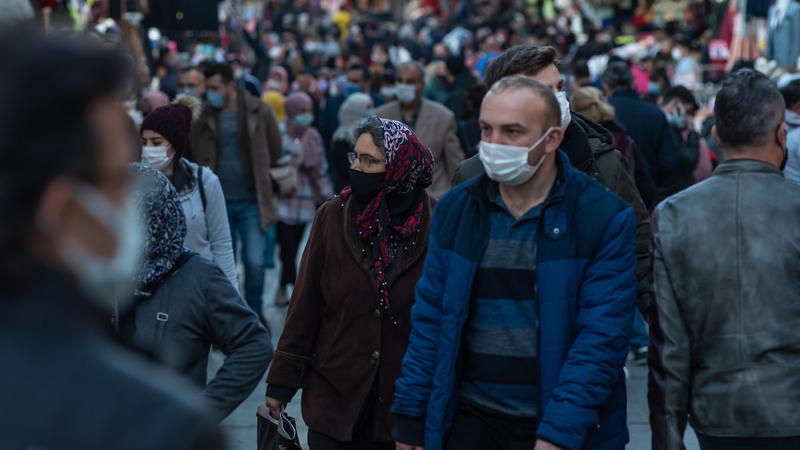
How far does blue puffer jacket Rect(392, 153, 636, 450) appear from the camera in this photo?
3.93m

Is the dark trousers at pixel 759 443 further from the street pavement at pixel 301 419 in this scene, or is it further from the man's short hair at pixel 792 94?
the man's short hair at pixel 792 94

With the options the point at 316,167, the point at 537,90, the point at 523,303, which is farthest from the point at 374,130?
the point at 316,167

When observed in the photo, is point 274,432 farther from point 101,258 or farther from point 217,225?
point 101,258

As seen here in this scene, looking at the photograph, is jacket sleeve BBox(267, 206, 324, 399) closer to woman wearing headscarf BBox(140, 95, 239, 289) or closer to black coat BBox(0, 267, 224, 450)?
woman wearing headscarf BBox(140, 95, 239, 289)

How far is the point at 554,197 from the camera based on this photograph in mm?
4059

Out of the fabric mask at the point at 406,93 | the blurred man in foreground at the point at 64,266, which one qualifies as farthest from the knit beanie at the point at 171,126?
the blurred man in foreground at the point at 64,266

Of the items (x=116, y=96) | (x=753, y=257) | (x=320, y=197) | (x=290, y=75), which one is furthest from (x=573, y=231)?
(x=290, y=75)

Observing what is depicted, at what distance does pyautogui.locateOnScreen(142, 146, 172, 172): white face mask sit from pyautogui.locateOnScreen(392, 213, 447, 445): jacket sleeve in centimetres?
261

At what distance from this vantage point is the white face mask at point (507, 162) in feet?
13.3

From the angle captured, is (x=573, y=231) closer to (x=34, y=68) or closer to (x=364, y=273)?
(x=364, y=273)

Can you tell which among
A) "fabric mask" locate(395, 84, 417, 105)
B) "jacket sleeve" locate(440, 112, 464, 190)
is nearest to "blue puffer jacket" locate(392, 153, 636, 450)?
"jacket sleeve" locate(440, 112, 464, 190)

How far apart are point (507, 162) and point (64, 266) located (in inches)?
93.4

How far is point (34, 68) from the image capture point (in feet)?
5.62

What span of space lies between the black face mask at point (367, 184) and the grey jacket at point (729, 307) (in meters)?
1.22
